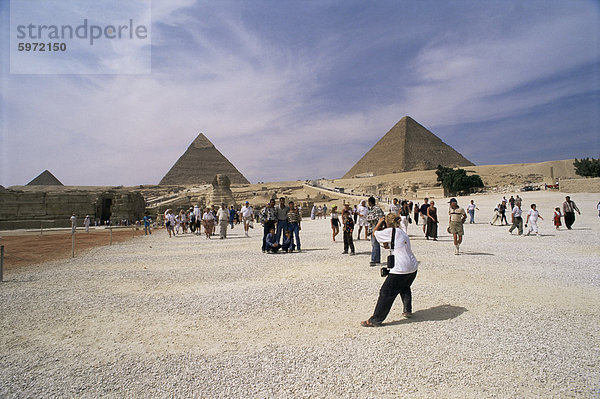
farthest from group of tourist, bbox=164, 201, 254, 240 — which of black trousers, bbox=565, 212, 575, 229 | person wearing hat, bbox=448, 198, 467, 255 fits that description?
black trousers, bbox=565, 212, 575, 229

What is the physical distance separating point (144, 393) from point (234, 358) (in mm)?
763

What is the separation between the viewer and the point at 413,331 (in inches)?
138

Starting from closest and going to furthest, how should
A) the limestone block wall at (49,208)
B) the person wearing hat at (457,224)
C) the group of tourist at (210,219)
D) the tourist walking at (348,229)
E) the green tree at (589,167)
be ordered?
the person wearing hat at (457,224) < the tourist walking at (348,229) < the group of tourist at (210,219) < the limestone block wall at (49,208) < the green tree at (589,167)

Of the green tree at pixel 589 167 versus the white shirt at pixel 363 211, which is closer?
the white shirt at pixel 363 211

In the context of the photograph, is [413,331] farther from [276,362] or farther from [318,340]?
[276,362]

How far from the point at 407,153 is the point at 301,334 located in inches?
4791

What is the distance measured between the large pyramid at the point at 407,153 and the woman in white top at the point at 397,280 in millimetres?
108785

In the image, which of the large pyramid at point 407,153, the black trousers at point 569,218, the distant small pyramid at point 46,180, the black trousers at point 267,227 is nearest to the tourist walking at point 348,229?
the black trousers at point 267,227

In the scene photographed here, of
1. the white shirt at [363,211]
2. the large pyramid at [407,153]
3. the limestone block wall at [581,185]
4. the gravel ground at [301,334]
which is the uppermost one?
the large pyramid at [407,153]

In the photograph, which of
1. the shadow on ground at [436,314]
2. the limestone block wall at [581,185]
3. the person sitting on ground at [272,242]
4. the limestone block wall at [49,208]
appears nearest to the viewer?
the shadow on ground at [436,314]

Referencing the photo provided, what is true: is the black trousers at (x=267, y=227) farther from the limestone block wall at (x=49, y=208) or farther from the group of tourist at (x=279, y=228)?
the limestone block wall at (x=49, y=208)

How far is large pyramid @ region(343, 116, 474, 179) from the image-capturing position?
377ft

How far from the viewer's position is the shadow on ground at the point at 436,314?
3.80 metres

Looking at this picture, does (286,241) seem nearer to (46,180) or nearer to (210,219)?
(210,219)
